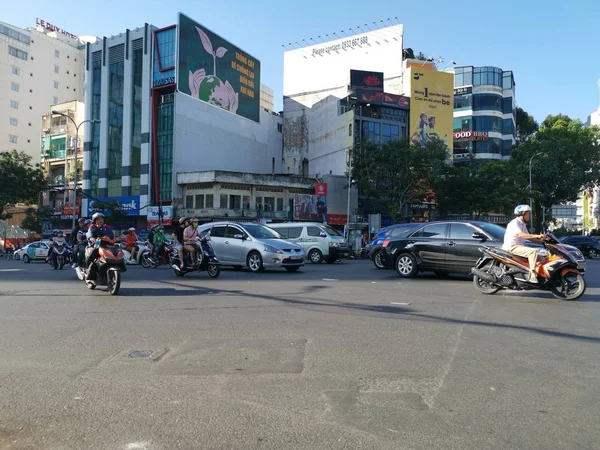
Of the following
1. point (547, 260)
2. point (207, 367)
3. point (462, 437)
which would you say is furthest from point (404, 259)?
point (462, 437)

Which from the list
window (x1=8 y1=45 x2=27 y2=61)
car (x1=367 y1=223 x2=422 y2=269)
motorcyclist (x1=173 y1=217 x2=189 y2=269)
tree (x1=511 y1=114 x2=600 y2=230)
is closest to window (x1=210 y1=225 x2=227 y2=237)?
motorcyclist (x1=173 y1=217 x2=189 y2=269)

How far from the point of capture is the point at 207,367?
4812 millimetres

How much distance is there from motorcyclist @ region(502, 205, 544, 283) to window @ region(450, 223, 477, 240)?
9.62ft

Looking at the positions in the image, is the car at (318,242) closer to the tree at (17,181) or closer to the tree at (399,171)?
the tree at (399,171)

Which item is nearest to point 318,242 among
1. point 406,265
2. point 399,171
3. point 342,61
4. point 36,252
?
point 406,265

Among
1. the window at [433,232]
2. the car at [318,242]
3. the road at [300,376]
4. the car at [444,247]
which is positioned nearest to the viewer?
the road at [300,376]

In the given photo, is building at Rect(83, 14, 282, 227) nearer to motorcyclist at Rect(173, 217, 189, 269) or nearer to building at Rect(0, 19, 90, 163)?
building at Rect(0, 19, 90, 163)

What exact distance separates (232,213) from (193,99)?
14.2 m

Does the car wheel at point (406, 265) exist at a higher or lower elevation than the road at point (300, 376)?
higher

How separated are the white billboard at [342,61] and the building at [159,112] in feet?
33.0

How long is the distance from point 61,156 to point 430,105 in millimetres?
45228

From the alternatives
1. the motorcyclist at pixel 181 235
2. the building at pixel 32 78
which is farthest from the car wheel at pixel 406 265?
the building at pixel 32 78

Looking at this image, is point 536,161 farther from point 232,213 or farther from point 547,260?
point 547,260

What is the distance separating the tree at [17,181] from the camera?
147 ft
